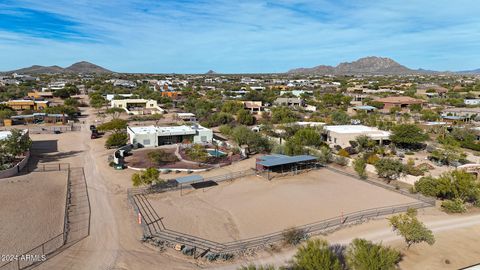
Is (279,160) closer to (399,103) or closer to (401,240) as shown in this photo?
(401,240)

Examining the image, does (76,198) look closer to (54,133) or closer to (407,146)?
(54,133)

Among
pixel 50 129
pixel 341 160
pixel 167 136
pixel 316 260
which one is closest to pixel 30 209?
pixel 316 260

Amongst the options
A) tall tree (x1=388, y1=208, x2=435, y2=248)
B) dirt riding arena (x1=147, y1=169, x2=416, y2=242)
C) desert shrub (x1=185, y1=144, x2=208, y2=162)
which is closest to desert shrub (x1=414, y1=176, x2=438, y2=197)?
dirt riding arena (x1=147, y1=169, x2=416, y2=242)

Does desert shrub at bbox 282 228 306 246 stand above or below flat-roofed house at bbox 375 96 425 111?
below

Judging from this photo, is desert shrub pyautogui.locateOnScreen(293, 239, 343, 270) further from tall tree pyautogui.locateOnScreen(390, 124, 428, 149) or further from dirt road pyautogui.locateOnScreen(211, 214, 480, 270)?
tall tree pyautogui.locateOnScreen(390, 124, 428, 149)

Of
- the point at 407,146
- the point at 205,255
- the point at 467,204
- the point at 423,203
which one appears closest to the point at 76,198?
the point at 205,255

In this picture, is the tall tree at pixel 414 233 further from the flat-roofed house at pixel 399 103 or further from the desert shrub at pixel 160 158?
the flat-roofed house at pixel 399 103
